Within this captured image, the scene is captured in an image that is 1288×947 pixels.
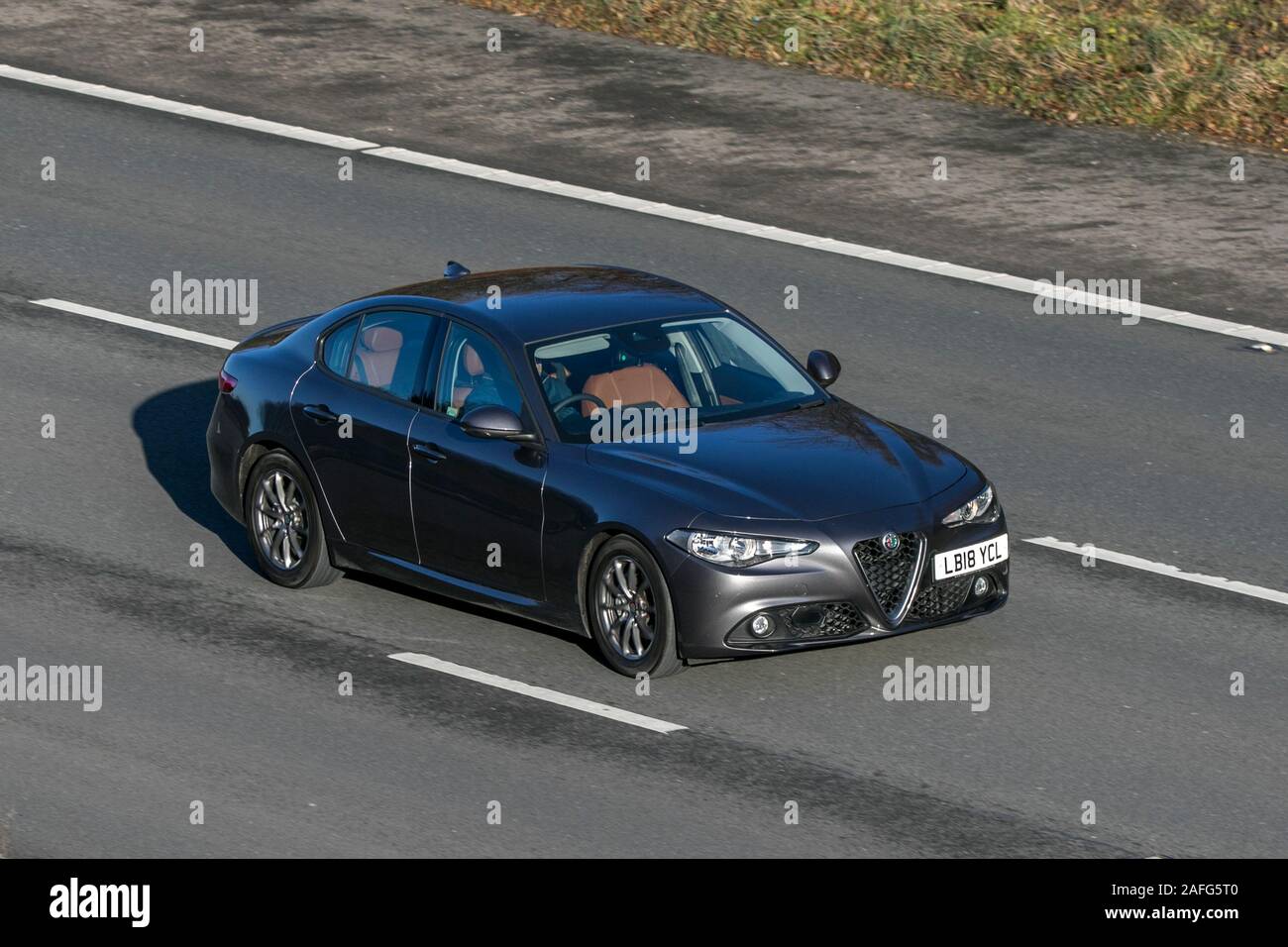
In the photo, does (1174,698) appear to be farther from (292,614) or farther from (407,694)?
(292,614)

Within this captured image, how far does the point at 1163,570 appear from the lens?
500 inches

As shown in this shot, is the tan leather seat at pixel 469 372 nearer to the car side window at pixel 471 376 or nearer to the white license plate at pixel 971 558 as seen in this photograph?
the car side window at pixel 471 376

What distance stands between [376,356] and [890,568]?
312 cm

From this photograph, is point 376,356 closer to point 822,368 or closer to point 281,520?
point 281,520

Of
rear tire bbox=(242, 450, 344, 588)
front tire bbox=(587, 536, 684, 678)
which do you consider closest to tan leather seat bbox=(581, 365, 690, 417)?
front tire bbox=(587, 536, 684, 678)

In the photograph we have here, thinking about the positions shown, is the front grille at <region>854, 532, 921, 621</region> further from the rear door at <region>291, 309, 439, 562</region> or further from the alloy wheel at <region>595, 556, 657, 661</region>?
the rear door at <region>291, 309, 439, 562</region>

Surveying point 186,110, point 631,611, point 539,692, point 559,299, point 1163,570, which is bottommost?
point 539,692

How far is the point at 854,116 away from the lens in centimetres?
2052

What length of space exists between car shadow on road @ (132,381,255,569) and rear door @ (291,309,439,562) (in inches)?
39.6

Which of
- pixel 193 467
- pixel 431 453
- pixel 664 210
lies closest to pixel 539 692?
pixel 431 453

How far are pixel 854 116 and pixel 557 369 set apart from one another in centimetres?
926

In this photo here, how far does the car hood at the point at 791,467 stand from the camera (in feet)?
36.2

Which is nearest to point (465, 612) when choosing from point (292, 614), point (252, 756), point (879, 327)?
point (292, 614)

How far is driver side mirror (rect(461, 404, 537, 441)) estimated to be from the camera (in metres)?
11.5
